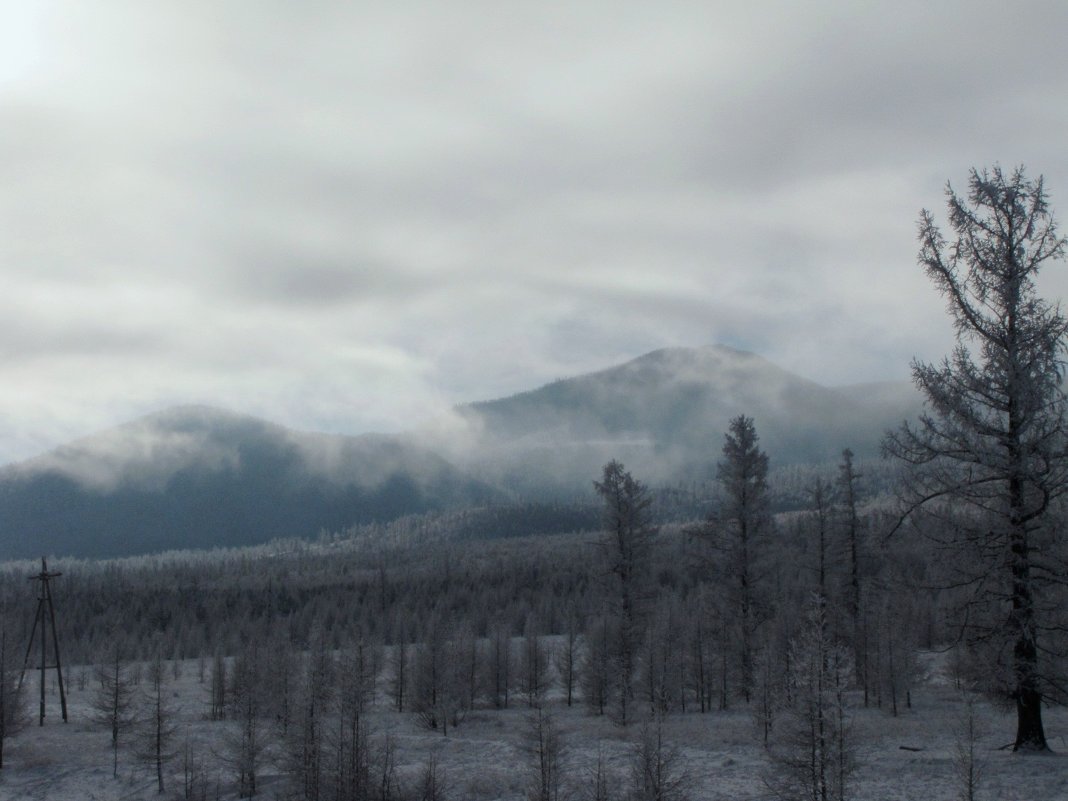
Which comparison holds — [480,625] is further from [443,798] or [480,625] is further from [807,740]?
[807,740]

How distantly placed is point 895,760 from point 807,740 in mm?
8090

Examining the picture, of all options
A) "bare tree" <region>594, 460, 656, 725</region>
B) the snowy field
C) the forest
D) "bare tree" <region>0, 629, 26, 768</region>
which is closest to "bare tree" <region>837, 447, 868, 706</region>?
the forest

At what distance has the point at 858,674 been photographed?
1773 inches

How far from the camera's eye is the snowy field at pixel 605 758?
66.5 ft

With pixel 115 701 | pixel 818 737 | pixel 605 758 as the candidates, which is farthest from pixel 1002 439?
pixel 115 701

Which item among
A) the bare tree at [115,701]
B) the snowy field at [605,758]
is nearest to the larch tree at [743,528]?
the snowy field at [605,758]

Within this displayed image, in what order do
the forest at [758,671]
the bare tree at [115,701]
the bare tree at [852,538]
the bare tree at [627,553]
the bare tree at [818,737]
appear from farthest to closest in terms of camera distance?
1. the bare tree at [627,553]
2. the bare tree at [852,538]
3. the bare tree at [115,701]
4. the forest at [758,671]
5. the bare tree at [818,737]

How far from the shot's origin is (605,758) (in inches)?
1179

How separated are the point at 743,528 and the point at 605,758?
49.2ft

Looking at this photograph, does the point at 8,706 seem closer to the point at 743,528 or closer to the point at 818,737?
the point at 743,528

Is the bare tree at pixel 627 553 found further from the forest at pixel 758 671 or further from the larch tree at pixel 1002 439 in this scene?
the larch tree at pixel 1002 439

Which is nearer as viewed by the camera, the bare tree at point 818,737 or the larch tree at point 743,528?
the bare tree at point 818,737

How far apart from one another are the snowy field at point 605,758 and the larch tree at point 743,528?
176 inches

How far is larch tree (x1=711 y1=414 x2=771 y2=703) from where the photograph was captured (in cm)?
4050
